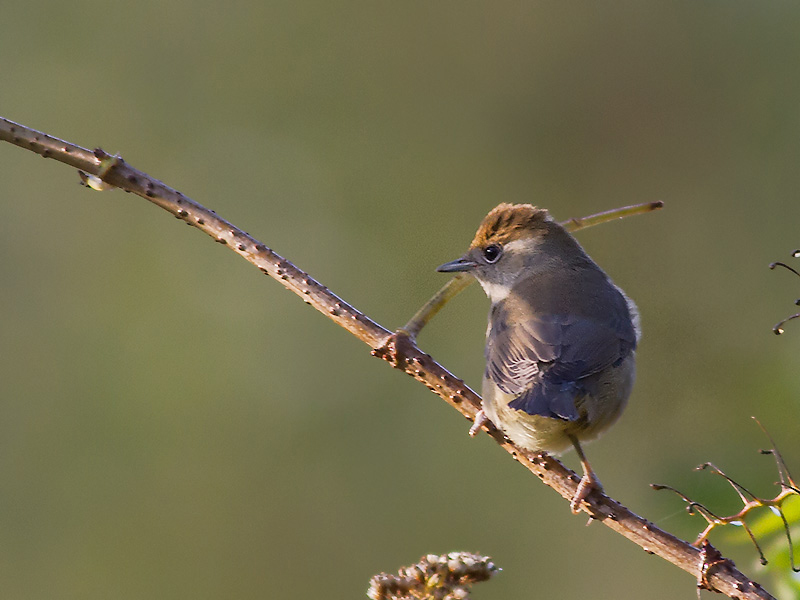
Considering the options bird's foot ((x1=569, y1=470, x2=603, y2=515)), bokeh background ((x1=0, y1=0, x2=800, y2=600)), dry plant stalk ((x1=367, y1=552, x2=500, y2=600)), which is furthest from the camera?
bokeh background ((x1=0, y1=0, x2=800, y2=600))

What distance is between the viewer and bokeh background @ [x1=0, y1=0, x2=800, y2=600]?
25.6ft

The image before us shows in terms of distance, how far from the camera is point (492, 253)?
490cm

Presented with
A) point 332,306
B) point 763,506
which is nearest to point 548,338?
point 332,306

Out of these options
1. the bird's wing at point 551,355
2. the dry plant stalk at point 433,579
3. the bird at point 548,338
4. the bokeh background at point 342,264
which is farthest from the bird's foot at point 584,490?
the bokeh background at point 342,264

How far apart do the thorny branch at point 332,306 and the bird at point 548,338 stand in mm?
121

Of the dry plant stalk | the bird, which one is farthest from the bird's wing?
the dry plant stalk

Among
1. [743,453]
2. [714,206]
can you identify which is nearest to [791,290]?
[714,206]

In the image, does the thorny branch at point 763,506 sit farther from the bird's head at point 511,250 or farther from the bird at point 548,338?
the bird's head at point 511,250

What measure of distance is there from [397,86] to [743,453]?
6206mm

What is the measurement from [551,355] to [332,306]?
141cm

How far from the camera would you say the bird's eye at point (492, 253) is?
4879 millimetres

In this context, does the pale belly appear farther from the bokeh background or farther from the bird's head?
the bokeh background

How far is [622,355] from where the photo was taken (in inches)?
163

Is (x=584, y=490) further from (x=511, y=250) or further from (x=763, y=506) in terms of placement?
(x=511, y=250)
